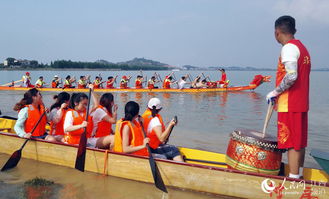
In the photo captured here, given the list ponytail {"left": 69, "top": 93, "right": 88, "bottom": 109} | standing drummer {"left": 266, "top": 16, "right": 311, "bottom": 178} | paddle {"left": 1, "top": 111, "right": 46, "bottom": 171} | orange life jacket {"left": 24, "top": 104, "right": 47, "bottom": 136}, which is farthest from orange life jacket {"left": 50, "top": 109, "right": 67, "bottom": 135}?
standing drummer {"left": 266, "top": 16, "right": 311, "bottom": 178}

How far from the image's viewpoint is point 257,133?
3.89 m

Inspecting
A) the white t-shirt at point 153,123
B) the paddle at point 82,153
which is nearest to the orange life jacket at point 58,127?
A: the paddle at point 82,153

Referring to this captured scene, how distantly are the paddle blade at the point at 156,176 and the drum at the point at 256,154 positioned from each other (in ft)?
3.55

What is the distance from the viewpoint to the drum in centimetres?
357

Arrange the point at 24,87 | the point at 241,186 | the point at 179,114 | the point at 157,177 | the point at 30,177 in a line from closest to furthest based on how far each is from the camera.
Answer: the point at 241,186, the point at 157,177, the point at 30,177, the point at 179,114, the point at 24,87

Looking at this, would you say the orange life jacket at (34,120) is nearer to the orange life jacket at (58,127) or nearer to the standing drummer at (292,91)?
the orange life jacket at (58,127)

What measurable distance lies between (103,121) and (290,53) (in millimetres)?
3324

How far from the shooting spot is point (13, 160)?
17.0ft

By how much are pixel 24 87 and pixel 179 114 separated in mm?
11308

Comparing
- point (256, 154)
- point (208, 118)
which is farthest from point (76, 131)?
point (208, 118)

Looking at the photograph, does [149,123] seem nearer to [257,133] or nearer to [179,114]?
[257,133]

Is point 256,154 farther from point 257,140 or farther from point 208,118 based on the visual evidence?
point 208,118

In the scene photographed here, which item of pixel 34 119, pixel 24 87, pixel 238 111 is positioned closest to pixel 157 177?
pixel 34 119

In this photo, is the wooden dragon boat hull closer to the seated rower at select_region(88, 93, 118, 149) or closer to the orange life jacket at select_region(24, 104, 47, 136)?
the orange life jacket at select_region(24, 104, 47, 136)
